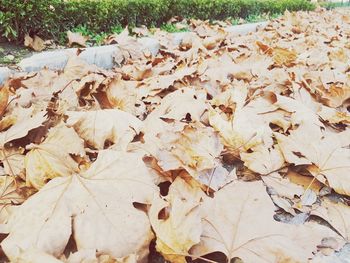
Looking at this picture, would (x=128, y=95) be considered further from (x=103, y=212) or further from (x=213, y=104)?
(x=103, y=212)

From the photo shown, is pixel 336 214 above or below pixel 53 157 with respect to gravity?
below

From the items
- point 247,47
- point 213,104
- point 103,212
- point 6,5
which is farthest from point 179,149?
point 6,5

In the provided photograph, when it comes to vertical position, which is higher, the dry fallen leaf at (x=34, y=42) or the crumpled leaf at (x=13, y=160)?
the crumpled leaf at (x=13, y=160)

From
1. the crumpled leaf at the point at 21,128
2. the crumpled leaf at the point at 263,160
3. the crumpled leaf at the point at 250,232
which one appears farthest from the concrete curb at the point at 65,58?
the crumpled leaf at the point at 250,232

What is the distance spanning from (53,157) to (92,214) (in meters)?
0.33

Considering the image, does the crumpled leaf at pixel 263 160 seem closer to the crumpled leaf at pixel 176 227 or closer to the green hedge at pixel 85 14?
the crumpled leaf at pixel 176 227

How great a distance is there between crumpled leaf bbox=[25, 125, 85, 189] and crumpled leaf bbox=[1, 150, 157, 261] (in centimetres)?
12

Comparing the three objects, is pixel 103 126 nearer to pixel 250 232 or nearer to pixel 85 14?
pixel 250 232

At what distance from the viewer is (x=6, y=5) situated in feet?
10.3

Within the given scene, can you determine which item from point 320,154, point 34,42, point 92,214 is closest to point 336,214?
point 320,154

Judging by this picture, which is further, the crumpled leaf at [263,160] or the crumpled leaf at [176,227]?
the crumpled leaf at [263,160]

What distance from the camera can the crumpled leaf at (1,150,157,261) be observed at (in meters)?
0.85

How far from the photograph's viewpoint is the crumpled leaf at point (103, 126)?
1376 millimetres

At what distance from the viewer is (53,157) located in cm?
116
